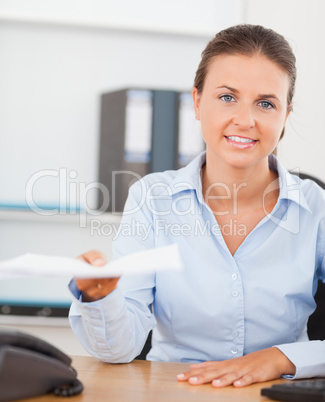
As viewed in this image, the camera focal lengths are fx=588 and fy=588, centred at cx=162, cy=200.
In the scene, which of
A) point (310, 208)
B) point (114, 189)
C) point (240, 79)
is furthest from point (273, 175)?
point (114, 189)

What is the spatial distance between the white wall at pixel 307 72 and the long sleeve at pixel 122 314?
4.33ft

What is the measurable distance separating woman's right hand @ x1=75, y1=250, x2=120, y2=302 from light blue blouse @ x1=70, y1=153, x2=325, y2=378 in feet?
0.78

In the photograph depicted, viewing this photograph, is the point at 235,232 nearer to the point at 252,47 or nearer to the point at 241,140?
the point at 241,140

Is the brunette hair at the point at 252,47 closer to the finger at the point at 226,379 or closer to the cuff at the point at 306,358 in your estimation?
the cuff at the point at 306,358

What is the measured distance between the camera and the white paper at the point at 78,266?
33.9 inches

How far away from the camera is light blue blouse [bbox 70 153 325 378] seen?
141cm

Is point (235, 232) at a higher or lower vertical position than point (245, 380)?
higher

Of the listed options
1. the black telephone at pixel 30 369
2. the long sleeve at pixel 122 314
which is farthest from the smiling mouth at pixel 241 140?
the black telephone at pixel 30 369

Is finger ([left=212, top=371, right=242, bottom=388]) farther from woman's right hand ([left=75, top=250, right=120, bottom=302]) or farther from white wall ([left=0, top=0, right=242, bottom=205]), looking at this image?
white wall ([left=0, top=0, right=242, bottom=205])

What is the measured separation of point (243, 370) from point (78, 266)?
394 mm

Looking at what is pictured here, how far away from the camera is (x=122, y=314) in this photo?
46.1 inches

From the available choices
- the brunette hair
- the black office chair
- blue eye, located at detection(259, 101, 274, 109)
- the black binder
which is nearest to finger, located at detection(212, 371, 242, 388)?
the black office chair

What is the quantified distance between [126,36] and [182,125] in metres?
0.52

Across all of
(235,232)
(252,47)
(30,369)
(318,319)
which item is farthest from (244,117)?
(30,369)
